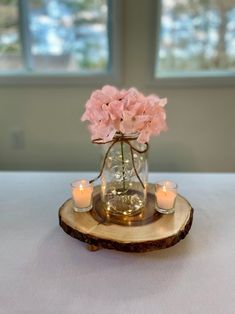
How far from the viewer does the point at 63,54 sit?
2.08 meters

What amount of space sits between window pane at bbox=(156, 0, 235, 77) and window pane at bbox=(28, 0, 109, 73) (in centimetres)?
41

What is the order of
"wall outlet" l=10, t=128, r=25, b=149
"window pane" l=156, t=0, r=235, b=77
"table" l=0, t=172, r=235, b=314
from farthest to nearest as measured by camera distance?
"wall outlet" l=10, t=128, r=25, b=149
"window pane" l=156, t=0, r=235, b=77
"table" l=0, t=172, r=235, b=314

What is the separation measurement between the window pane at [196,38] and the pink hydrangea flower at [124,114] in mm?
1288

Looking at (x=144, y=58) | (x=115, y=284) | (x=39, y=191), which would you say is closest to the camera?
(x=115, y=284)

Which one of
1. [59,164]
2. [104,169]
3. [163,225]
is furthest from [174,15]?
[163,225]

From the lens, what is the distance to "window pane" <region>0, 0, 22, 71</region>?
6.54ft

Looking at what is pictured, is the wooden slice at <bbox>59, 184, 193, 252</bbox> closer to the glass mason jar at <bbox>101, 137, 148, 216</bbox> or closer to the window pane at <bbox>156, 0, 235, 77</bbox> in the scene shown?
the glass mason jar at <bbox>101, 137, 148, 216</bbox>

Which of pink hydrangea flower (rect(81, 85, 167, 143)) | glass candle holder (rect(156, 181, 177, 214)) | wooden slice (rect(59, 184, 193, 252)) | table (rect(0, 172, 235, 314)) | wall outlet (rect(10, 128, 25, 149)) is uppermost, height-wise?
pink hydrangea flower (rect(81, 85, 167, 143))

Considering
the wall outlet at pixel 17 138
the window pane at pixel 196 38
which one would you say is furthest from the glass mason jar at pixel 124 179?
the wall outlet at pixel 17 138

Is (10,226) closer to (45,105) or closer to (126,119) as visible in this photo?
(126,119)

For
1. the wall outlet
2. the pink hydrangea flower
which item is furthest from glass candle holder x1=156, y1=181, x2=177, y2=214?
the wall outlet

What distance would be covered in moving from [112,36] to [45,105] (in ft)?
2.14

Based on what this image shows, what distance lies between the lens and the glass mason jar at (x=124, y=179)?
894 mm

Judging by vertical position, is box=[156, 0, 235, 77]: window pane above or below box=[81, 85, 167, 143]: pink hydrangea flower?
above
